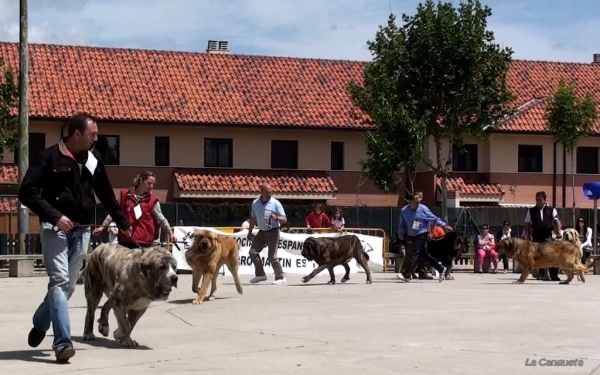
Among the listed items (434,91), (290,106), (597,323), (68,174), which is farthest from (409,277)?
(290,106)

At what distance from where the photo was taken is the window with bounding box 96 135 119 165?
41.2 meters

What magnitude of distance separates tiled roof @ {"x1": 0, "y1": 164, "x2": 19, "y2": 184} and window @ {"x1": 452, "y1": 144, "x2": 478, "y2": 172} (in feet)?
57.3

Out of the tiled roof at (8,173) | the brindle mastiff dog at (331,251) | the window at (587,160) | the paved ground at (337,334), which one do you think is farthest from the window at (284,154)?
the paved ground at (337,334)

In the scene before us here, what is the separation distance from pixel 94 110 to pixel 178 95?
3787mm

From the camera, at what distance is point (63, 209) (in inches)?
376

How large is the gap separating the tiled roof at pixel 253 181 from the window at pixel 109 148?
7.93ft

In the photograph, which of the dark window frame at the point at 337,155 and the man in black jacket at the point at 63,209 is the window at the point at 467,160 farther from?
the man in black jacket at the point at 63,209

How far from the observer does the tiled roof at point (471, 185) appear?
4328 centimetres

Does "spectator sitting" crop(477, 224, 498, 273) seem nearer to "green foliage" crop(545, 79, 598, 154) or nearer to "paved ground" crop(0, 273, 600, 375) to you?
"paved ground" crop(0, 273, 600, 375)

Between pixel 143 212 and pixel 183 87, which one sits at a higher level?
pixel 183 87

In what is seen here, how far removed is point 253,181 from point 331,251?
2215cm

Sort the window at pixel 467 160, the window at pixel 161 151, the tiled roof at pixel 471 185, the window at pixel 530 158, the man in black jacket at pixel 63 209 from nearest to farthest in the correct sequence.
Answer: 1. the man in black jacket at pixel 63 209
2. the window at pixel 161 151
3. the tiled roof at pixel 471 185
4. the window at pixel 467 160
5. the window at pixel 530 158

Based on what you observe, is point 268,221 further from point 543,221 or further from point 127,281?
point 127,281

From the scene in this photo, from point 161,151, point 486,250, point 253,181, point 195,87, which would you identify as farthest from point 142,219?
point 195,87
